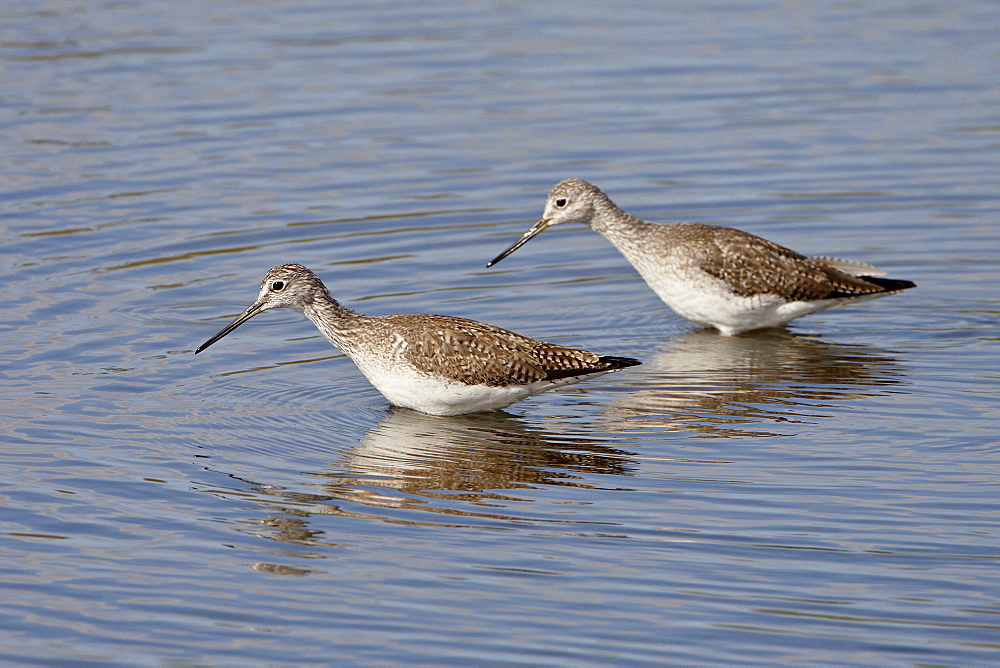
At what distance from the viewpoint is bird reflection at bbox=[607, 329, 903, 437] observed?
10523 mm

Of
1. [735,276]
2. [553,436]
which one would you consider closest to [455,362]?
[553,436]

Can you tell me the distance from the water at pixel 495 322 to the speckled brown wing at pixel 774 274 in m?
0.46

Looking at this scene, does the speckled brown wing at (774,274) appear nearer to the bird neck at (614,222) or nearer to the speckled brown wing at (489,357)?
the bird neck at (614,222)

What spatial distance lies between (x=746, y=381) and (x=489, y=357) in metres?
2.21

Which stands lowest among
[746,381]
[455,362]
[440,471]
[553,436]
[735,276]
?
[440,471]

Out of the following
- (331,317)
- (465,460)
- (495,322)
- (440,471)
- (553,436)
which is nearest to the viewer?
(440,471)

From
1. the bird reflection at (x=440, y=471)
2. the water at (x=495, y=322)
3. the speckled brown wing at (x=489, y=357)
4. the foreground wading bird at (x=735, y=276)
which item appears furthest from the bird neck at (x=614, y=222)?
the bird reflection at (x=440, y=471)

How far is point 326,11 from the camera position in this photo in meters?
22.5

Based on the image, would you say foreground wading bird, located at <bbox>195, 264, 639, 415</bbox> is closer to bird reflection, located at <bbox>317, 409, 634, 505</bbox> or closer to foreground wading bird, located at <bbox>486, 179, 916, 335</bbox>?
bird reflection, located at <bbox>317, 409, 634, 505</bbox>

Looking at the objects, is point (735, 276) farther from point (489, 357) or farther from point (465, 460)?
point (465, 460)

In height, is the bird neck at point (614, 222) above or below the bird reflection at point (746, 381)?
above

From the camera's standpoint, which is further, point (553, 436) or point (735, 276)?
point (735, 276)

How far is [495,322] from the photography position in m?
12.6

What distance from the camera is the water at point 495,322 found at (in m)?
7.66
